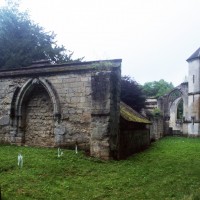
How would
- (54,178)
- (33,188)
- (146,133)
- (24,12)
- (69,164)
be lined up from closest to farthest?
1. (33,188)
2. (54,178)
3. (69,164)
4. (146,133)
5. (24,12)

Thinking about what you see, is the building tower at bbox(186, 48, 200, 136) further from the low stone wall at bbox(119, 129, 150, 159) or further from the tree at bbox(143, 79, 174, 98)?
the tree at bbox(143, 79, 174, 98)

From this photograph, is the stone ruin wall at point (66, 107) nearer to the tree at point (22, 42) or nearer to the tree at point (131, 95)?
the tree at point (22, 42)

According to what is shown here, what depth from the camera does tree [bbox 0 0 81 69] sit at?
22.1 meters

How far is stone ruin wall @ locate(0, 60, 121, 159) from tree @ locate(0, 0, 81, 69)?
28.1 feet

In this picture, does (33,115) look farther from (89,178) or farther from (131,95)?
(131,95)

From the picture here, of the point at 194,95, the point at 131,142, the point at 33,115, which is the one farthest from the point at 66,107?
the point at 194,95

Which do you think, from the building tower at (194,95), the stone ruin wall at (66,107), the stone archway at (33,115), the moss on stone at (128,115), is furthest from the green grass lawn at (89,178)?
the building tower at (194,95)

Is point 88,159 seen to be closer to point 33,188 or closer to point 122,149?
point 122,149

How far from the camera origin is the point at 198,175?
9.09 metres

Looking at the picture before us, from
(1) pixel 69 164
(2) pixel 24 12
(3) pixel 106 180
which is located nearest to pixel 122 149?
(1) pixel 69 164

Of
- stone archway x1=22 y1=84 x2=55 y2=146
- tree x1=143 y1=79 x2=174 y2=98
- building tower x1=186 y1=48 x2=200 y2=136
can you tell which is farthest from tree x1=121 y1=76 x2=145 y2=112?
tree x1=143 y1=79 x2=174 y2=98

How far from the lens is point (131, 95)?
23078 mm

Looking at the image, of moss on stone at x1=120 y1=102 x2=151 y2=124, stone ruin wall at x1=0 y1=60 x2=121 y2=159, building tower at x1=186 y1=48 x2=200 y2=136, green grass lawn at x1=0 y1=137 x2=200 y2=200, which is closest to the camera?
green grass lawn at x1=0 y1=137 x2=200 y2=200

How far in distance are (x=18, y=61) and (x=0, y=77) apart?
8.17m
